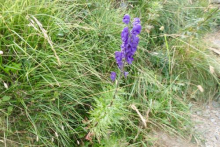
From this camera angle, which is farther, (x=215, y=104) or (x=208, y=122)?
(x=215, y=104)

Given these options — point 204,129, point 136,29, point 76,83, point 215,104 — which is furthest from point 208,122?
point 136,29

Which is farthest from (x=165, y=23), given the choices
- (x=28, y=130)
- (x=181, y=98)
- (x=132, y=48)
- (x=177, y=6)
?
(x=28, y=130)

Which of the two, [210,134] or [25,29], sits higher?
[25,29]

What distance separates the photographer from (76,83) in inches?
89.5

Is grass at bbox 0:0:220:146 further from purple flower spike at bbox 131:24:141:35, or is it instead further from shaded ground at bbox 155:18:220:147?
purple flower spike at bbox 131:24:141:35

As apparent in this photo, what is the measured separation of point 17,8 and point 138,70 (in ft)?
4.26

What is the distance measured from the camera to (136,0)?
11.5 feet

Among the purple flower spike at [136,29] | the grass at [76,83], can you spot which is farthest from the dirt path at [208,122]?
the purple flower spike at [136,29]

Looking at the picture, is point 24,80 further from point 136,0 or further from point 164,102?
point 136,0

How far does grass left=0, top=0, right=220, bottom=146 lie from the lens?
6.53ft

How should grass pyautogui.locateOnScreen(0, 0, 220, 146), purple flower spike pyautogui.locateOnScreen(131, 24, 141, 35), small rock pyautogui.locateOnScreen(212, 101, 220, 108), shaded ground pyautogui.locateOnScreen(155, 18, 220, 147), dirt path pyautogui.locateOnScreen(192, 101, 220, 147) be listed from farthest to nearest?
1. small rock pyautogui.locateOnScreen(212, 101, 220, 108)
2. dirt path pyautogui.locateOnScreen(192, 101, 220, 147)
3. shaded ground pyautogui.locateOnScreen(155, 18, 220, 147)
4. grass pyautogui.locateOnScreen(0, 0, 220, 146)
5. purple flower spike pyautogui.locateOnScreen(131, 24, 141, 35)

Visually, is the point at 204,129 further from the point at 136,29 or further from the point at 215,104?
the point at 136,29

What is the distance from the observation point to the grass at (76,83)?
1.99 m

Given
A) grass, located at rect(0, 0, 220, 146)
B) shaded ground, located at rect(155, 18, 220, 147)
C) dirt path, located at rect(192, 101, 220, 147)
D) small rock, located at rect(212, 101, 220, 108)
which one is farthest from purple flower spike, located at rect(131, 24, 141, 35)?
small rock, located at rect(212, 101, 220, 108)
